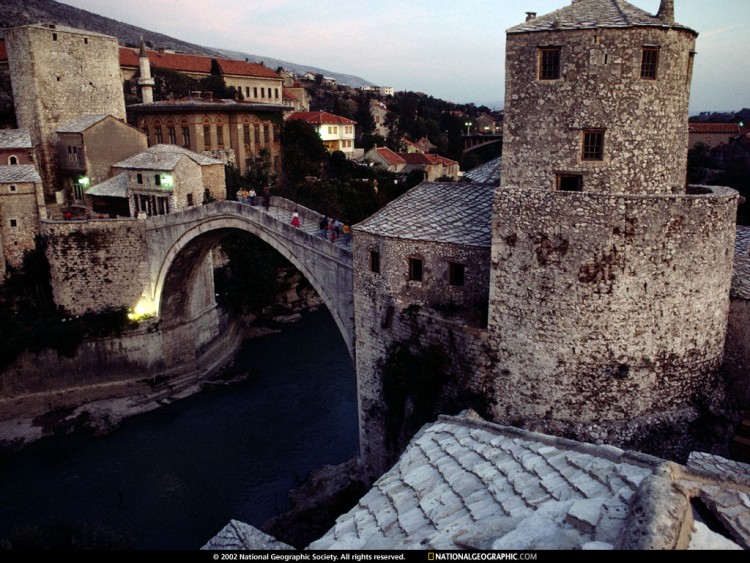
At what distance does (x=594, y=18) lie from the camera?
9.80 meters

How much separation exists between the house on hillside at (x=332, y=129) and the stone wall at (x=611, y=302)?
43.1 m

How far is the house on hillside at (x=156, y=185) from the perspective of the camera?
2358cm

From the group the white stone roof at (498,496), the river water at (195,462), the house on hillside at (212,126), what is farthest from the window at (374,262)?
the house on hillside at (212,126)

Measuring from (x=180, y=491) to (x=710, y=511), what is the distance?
16079 mm

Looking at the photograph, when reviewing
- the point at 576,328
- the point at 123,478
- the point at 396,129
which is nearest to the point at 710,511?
the point at 576,328

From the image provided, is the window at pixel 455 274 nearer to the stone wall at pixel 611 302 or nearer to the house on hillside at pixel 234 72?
the stone wall at pixel 611 302

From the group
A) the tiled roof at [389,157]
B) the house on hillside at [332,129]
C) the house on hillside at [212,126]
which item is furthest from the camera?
the house on hillside at [332,129]

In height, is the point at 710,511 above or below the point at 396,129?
below

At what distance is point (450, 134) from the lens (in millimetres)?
65625

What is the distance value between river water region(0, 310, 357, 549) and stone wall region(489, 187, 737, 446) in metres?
8.90

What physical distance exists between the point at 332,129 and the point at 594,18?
45848 mm

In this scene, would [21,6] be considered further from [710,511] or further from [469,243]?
[710,511]

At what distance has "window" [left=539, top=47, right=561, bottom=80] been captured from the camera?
9.95m

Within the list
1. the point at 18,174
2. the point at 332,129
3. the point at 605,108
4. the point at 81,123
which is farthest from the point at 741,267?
the point at 332,129
